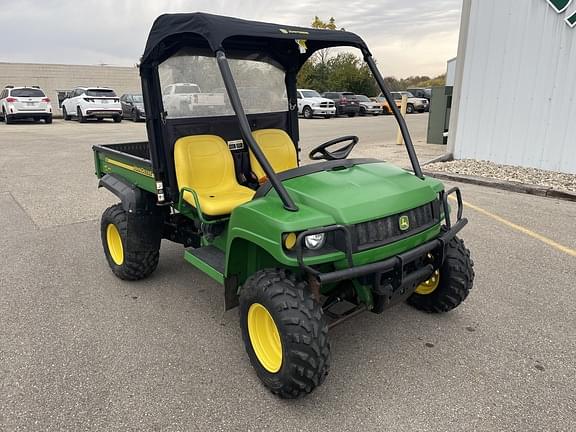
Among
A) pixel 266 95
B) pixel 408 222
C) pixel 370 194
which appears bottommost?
pixel 408 222

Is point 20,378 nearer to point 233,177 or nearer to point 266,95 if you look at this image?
point 233,177

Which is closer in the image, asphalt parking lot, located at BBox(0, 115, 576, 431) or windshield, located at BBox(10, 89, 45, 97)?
asphalt parking lot, located at BBox(0, 115, 576, 431)

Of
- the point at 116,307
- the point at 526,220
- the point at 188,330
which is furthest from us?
the point at 526,220

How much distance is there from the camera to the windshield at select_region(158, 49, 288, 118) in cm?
354

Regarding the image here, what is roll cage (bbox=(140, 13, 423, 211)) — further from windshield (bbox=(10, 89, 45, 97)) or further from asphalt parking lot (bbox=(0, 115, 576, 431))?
windshield (bbox=(10, 89, 45, 97))

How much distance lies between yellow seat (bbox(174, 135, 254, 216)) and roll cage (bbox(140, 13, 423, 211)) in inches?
4.6

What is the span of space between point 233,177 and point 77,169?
667 centimetres

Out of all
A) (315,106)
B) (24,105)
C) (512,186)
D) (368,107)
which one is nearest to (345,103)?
(368,107)

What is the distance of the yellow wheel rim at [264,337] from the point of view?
8.52ft

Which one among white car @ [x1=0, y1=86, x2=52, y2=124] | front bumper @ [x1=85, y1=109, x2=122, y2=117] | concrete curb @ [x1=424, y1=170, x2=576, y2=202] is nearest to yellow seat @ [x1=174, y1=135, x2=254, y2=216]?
concrete curb @ [x1=424, y1=170, x2=576, y2=202]

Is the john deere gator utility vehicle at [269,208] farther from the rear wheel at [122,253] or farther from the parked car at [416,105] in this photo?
the parked car at [416,105]

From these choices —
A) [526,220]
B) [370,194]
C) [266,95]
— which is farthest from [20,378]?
[526,220]

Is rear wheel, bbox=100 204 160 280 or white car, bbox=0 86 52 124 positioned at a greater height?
white car, bbox=0 86 52 124

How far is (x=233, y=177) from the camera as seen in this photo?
3811 millimetres
